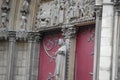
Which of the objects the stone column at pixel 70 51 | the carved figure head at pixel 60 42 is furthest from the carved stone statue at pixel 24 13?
the stone column at pixel 70 51

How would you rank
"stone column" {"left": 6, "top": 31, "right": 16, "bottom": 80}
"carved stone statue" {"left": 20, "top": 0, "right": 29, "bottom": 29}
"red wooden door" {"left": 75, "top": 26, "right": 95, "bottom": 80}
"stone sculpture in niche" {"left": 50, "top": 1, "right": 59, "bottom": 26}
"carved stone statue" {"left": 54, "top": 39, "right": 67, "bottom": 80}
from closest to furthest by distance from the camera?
"red wooden door" {"left": 75, "top": 26, "right": 95, "bottom": 80}
"carved stone statue" {"left": 54, "top": 39, "right": 67, "bottom": 80}
"stone sculpture in niche" {"left": 50, "top": 1, "right": 59, "bottom": 26}
"stone column" {"left": 6, "top": 31, "right": 16, "bottom": 80}
"carved stone statue" {"left": 20, "top": 0, "right": 29, "bottom": 29}

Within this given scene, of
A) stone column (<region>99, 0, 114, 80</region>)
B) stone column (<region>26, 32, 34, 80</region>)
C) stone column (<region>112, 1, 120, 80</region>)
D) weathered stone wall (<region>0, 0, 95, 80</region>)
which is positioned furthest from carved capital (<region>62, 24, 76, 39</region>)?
stone column (<region>112, 1, 120, 80</region>)

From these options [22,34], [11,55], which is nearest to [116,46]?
[22,34]

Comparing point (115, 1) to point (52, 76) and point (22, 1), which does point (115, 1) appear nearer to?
point (52, 76)

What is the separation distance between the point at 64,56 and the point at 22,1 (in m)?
2.62

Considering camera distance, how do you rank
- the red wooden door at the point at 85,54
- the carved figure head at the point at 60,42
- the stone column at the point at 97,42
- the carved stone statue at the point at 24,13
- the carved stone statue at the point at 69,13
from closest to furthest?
the stone column at the point at 97,42, the red wooden door at the point at 85,54, the carved stone statue at the point at 69,13, the carved figure head at the point at 60,42, the carved stone statue at the point at 24,13

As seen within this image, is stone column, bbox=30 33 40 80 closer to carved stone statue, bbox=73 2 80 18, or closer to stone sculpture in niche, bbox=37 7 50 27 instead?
stone sculpture in niche, bbox=37 7 50 27

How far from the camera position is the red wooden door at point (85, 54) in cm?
932

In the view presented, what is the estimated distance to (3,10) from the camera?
37.6ft

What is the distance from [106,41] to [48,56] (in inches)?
152

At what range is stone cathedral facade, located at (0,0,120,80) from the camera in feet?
30.9

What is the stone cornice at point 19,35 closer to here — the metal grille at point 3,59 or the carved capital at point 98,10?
the metal grille at point 3,59

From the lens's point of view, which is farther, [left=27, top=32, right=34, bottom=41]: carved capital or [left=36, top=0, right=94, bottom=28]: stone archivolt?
[left=27, top=32, right=34, bottom=41]: carved capital

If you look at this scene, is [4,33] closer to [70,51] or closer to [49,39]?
[49,39]
